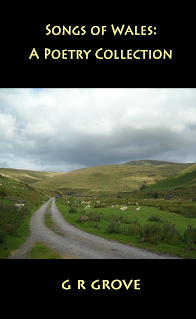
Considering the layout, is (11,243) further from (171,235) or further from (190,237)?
(190,237)

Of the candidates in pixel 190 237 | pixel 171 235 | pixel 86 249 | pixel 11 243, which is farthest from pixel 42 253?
pixel 190 237

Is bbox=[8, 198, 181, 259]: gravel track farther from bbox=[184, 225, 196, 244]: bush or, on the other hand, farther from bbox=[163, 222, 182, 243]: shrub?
bbox=[184, 225, 196, 244]: bush

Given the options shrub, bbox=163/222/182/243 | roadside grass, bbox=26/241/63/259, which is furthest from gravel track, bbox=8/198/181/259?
shrub, bbox=163/222/182/243

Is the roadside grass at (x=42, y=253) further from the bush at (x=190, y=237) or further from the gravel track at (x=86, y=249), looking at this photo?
the bush at (x=190, y=237)

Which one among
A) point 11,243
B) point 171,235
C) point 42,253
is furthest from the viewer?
point 171,235

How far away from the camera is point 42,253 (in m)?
10.9

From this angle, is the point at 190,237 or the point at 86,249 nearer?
the point at 86,249

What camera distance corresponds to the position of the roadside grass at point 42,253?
400 inches

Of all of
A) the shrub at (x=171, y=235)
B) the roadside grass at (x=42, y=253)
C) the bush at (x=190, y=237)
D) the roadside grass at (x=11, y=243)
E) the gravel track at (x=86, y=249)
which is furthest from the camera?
the shrub at (x=171, y=235)

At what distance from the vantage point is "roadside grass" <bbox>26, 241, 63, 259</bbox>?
10.2m

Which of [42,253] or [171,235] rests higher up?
[42,253]

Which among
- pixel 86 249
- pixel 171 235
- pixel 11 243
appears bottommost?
pixel 171 235

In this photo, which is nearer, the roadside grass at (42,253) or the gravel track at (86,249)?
the roadside grass at (42,253)

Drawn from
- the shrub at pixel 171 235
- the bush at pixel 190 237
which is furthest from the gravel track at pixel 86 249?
the bush at pixel 190 237
